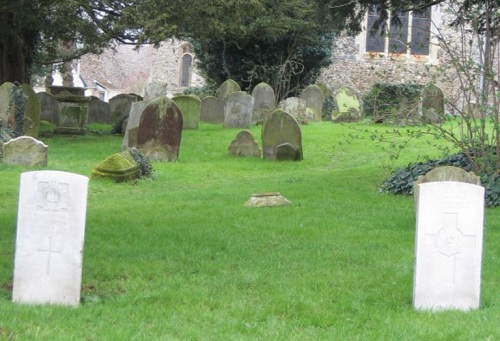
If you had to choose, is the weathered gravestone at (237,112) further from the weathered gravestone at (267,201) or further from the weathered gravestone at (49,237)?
the weathered gravestone at (49,237)

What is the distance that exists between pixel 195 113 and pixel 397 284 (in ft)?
53.1

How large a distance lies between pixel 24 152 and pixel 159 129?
9.08 feet

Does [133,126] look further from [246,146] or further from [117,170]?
[117,170]

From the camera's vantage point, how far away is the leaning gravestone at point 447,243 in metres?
5.76

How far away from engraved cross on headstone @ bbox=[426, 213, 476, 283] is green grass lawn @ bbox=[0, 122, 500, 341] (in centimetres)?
44

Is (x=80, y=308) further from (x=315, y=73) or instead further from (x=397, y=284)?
(x=315, y=73)

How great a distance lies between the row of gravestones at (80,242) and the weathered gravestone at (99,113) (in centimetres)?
2085

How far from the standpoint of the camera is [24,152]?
1445 cm

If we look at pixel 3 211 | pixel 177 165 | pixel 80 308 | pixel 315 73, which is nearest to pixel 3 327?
pixel 80 308

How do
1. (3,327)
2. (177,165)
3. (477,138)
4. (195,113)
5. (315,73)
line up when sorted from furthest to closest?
(315,73)
(195,113)
(177,165)
(477,138)
(3,327)

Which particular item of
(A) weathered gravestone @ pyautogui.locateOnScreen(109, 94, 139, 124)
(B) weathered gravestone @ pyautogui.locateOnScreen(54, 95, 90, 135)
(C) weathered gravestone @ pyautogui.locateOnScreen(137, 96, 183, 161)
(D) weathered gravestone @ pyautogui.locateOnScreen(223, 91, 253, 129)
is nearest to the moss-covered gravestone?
(C) weathered gravestone @ pyautogui.locateOnScreen(137, 96, 183, 161)

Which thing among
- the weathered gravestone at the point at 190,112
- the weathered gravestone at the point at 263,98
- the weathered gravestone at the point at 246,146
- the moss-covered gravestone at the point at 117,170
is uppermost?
the weathered gravestone at the point at 263,98

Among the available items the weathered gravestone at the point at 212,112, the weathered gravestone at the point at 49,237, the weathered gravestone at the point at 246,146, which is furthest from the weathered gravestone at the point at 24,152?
the weathered gravestone at the point at 212,112

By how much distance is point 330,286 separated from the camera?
6.44m
